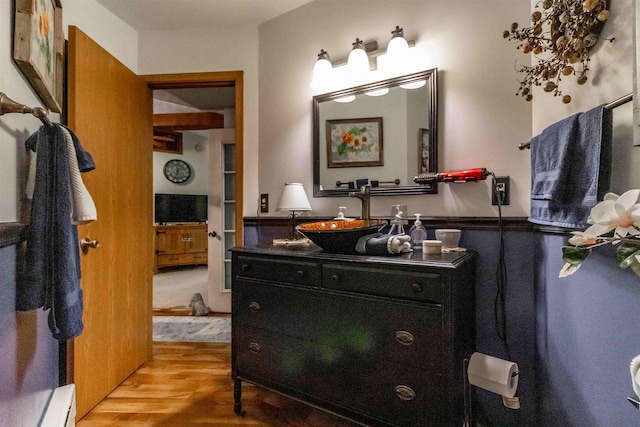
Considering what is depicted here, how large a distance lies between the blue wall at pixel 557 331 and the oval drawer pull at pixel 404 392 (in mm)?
559

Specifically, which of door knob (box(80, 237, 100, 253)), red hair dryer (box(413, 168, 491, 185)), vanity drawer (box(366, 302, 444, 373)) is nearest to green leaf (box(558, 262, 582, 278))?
vanity drawer (box(366, 302, 444, 373))

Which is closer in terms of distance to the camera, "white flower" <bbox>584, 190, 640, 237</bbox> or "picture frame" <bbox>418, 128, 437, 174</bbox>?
"white flower" <bbox>584, 190, 640, 237</bbox>

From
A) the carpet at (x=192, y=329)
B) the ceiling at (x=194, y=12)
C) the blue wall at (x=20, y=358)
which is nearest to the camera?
the blue wall at (x=20, y=358)

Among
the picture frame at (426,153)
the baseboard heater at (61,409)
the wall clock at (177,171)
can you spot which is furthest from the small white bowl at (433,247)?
the wall clock at (177,171)

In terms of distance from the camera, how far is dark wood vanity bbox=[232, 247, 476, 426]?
127cm

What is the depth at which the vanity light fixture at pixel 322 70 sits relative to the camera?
2.11 meters

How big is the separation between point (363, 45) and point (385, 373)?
68.4 inches

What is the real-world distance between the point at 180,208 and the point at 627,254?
6.79 meters

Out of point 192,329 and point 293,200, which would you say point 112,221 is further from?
point 192,329

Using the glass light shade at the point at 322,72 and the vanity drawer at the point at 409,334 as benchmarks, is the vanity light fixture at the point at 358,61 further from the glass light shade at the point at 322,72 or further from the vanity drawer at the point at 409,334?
the vanity drawer at the point at 409,334

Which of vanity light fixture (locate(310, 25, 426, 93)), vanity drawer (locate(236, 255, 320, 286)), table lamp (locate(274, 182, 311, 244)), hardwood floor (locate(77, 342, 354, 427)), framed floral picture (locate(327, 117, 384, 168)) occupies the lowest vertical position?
hardwood floor (locate(77, 342, 354, 427))

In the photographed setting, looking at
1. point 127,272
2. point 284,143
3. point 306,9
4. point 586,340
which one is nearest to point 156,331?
point 127,272

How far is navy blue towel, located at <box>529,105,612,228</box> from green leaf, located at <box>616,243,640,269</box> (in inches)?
17.1

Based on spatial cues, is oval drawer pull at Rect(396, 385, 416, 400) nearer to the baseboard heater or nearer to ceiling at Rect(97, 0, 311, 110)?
the baseboard heater
